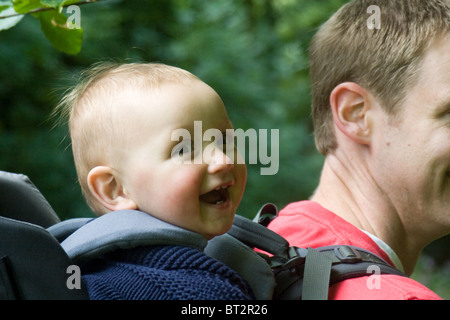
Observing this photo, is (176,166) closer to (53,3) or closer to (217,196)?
(217,196)

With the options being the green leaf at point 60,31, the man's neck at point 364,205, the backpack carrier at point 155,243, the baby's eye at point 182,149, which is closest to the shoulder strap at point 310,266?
the backpack carrier at point 155,243

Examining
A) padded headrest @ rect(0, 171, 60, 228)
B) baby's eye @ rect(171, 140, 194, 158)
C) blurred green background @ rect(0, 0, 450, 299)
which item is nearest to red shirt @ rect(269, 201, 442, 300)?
baby's eye @ rect(171, 140, 194, 158)

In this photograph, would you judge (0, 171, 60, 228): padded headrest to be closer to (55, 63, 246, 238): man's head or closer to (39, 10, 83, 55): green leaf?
(55, 63, 246, 238): man's head

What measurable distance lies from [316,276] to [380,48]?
722 mm

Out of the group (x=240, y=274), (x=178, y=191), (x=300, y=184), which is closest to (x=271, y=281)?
(x=240, y=274)

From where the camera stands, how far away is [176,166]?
1208 mm

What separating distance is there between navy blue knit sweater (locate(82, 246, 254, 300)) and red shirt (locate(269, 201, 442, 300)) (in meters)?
0.23

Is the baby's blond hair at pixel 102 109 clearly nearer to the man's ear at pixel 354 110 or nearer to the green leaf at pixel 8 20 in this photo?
the green leaf at pixel 8 20

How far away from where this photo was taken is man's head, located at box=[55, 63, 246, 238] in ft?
3.99

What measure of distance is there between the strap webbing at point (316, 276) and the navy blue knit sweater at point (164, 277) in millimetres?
113

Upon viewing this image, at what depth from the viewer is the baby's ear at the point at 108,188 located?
1.29 m

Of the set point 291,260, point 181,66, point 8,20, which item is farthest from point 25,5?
point 181,66

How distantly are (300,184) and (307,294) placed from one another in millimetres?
4241
